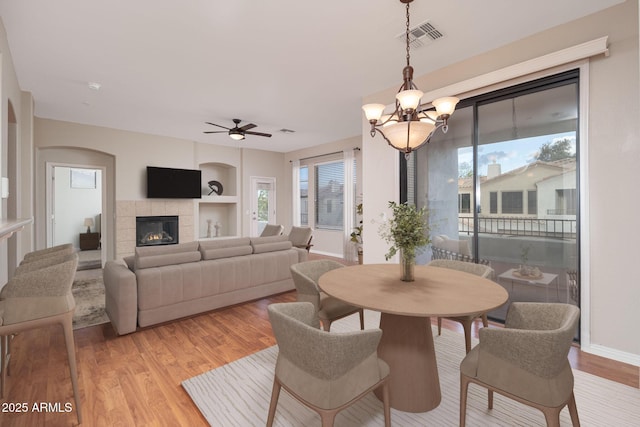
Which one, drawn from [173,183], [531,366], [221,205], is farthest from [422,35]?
[221,205]

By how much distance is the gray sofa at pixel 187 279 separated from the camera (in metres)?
2.96

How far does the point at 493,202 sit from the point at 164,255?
363cm

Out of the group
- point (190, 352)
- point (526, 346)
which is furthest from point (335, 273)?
point (190, 352)

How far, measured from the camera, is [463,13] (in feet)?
7.93

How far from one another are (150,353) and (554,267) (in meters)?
3.84

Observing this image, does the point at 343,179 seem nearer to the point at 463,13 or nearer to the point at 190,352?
the point at 463,13

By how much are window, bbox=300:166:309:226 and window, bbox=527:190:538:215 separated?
5.77 meters

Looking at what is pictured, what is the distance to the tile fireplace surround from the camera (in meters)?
6.00

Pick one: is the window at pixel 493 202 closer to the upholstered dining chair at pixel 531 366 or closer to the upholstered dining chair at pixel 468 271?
the upholstered dining chair at pixel 468 271

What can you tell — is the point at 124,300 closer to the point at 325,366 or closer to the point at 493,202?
the point at 325,366

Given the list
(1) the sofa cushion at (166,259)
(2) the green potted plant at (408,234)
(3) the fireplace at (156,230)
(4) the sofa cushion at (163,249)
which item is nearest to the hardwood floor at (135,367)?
(1) the sofa cushion at (166,259)

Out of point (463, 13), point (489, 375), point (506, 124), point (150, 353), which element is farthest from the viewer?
point (506, 124)

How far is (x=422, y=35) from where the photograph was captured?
106 inches

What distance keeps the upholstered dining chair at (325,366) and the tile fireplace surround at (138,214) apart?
592 centimetres
